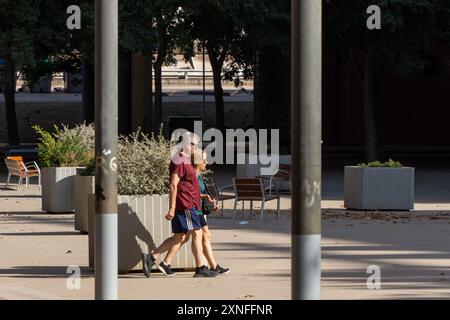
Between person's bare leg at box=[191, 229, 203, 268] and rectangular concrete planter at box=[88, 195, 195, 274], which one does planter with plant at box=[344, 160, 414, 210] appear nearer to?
rectangular concrete planter at box=[88, 195, 195, 274]

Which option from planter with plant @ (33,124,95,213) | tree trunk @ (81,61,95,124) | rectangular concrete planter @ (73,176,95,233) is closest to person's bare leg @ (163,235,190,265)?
rectangular concrete planter @ (73,176,95,233)

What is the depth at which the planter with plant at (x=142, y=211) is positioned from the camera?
14.4 m

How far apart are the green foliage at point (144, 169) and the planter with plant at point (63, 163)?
23.6 feet

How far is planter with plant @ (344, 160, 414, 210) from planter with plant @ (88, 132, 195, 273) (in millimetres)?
9138

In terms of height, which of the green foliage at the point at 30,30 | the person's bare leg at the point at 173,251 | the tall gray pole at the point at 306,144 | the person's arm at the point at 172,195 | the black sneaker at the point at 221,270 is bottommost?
the black sneaker at the point at 221,270

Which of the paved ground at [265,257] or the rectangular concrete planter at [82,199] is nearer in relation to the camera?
the paved ground at [265,257]

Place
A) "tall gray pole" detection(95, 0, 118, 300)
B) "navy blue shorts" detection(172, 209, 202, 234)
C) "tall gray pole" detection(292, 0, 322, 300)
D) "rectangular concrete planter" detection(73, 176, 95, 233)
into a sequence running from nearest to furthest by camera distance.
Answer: "tall gray pole" detection(292, 0, 322, 300) < "tall gray pole" detection(95, 0, 118, 300) < "navy blue shorts" detection(172, 209, 202, 234) < "rectangular concrete planter" detection(73, 176, 95, 233)

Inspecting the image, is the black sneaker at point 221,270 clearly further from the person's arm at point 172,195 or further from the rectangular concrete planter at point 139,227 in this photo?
the person's arm at point 172,195

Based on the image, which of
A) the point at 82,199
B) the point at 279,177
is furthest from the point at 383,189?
the point at 82,199

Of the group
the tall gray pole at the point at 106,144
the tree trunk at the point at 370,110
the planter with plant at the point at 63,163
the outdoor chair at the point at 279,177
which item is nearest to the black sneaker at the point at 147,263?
the tall gray pole at the point at 106,144

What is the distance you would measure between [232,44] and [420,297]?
943 inches

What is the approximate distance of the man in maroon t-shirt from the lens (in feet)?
46.0

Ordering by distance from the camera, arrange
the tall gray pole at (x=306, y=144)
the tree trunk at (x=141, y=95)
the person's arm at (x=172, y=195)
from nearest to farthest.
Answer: the tall gray pole at (x=306, y=144) < the person's arm at (x=172, y=195) < the tree trunk at (x=141, y=95)

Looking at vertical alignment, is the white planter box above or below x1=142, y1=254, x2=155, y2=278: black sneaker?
above
